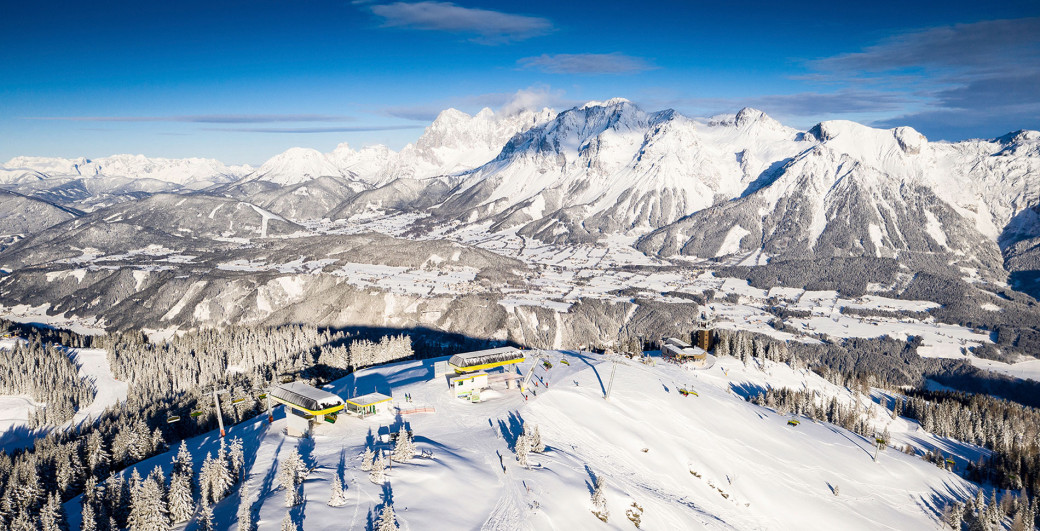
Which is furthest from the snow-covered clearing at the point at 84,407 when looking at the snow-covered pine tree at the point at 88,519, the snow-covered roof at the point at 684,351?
the snow-covered roof at the point at 684,351

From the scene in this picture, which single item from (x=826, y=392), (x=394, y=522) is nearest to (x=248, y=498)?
(x=394, y=522)

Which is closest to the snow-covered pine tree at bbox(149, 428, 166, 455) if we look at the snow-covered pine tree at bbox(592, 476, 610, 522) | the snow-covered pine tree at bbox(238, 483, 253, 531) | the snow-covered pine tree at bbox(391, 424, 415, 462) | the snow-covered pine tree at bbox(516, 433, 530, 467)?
the snow-covered pine tree at bbox(238, 483, 253, 531)

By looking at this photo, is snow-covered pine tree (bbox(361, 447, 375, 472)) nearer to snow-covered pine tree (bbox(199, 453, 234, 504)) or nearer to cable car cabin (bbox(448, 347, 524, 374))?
snow-covered pine tree (bbox(199, 453, 234, 504))

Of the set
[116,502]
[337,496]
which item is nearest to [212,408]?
[116,502]

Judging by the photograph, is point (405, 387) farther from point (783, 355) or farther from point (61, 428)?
point (783, 355)

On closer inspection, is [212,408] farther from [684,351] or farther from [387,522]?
[684,351]

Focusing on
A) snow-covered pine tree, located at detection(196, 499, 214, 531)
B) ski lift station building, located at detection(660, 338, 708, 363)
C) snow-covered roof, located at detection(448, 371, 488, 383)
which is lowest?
ski lift station building, located at detection(660, 338, 708, 363)

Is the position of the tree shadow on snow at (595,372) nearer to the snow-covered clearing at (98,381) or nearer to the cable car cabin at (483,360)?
the cable car cabin at (483,360)

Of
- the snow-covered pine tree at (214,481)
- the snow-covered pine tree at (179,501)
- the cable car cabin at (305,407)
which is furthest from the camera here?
the cable car cabin at (305,407)
